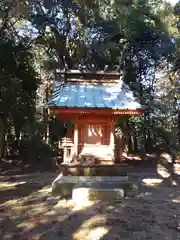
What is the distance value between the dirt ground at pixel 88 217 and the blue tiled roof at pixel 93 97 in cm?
255

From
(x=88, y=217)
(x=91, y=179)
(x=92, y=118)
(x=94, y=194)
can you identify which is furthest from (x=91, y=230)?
(x=92, y=118)

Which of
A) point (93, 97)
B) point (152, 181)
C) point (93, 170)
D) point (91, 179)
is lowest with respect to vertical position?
point (152, 181)

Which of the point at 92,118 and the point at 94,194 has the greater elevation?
the point at 92,118

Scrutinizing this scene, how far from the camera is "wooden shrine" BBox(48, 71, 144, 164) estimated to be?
322 inches

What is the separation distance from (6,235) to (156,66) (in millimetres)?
15302

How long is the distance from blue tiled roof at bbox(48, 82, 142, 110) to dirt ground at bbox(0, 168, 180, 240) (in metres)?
2.55

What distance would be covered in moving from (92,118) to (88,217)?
3.28m

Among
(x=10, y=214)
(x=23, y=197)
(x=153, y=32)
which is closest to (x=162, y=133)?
(x=153, y=32)

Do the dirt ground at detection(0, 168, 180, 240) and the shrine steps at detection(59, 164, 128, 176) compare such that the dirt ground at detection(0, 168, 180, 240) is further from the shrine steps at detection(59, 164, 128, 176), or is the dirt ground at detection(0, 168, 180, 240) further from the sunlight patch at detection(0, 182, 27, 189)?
the sunlight patch at detection(0, 182, 27, 189)

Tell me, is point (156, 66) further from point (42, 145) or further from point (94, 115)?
point (94, 115)

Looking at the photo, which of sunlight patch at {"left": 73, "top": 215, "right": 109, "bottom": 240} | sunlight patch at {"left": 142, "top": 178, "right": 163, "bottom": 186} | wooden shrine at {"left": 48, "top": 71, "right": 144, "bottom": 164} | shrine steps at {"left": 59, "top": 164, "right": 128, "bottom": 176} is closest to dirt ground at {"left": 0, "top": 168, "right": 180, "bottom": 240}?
sunlight patch at {"left": 73, "top": 215, "right": 109, "bottom": 240}

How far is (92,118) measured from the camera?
872 cm

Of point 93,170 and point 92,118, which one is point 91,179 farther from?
point 92,118

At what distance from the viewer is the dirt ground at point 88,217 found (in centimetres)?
520
